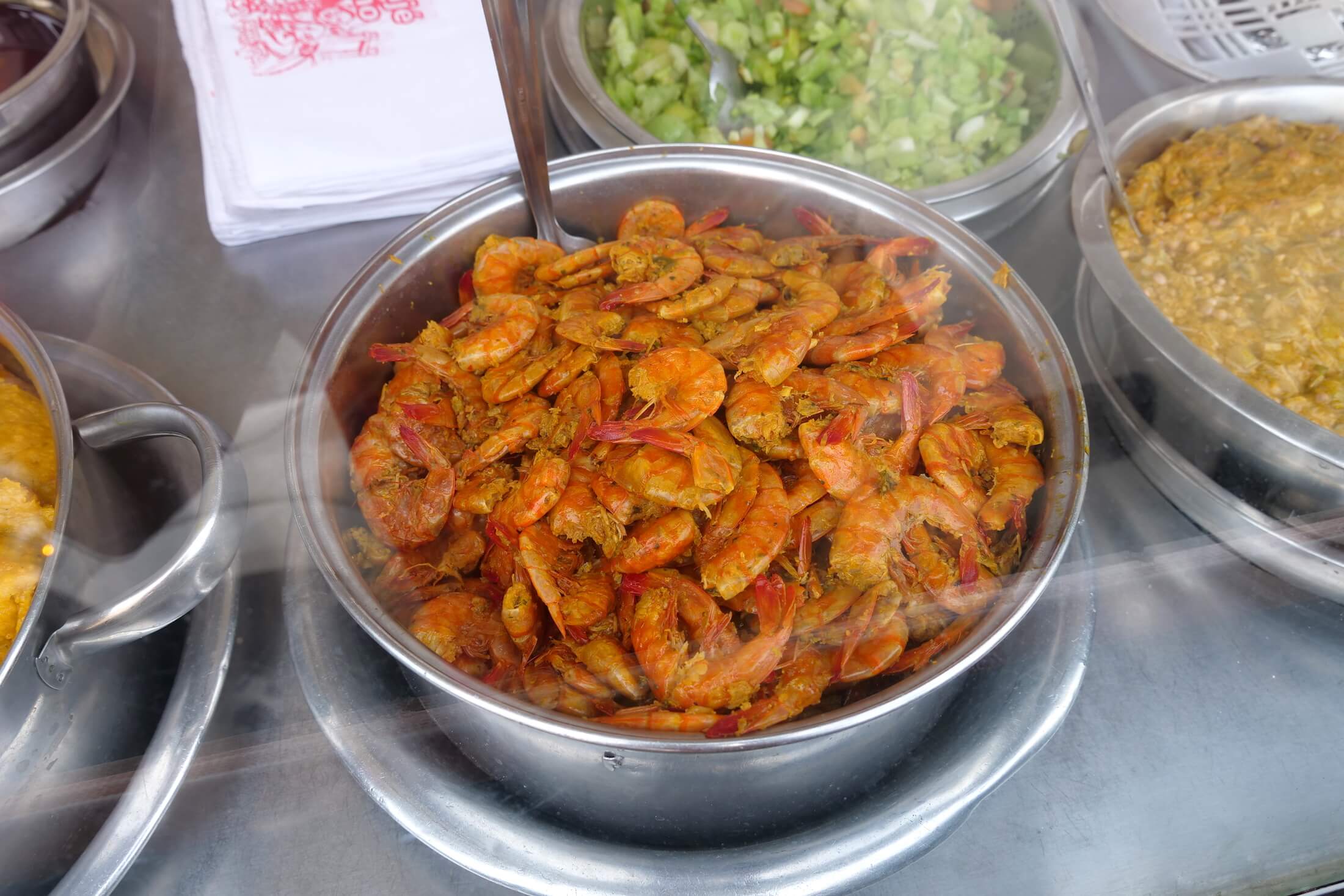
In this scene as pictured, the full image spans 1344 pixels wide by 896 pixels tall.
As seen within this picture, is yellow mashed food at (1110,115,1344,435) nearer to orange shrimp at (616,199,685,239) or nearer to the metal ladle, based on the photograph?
the metal ladle

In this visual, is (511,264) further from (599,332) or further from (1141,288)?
(1141,288)

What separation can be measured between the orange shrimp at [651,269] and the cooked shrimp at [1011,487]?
2.08ft

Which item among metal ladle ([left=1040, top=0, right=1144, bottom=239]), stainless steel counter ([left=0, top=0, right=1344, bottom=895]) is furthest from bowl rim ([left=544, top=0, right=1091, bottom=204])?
stainless steel counter ([left=0, top=0, right=1344, bottom=895])

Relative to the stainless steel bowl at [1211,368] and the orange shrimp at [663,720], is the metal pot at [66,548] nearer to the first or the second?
the orange shrimp at [663,720]

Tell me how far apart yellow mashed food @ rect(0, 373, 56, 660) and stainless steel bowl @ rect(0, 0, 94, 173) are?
30.9 inches

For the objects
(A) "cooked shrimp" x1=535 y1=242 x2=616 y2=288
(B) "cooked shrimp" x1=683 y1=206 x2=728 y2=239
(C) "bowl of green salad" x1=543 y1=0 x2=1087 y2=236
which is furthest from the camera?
(C) "bowl of green salad" x1=543 y1=0 x2=1087 y2=236

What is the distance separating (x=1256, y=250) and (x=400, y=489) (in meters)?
1.72

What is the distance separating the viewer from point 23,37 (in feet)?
5.81

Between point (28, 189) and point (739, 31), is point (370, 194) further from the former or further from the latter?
point (739, 31)

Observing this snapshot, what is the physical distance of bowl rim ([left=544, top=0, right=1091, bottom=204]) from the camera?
1763 mm

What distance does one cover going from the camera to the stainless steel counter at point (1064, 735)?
1.13 m

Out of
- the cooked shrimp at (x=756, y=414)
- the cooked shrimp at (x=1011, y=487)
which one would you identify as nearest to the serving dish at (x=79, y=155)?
the cooked shrimp at (x=756, y=414)

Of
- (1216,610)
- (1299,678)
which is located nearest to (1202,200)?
(1216,610)

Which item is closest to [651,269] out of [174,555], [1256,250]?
[174,555]
